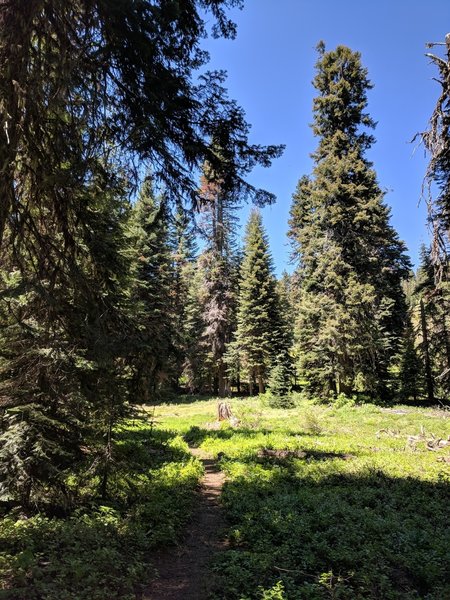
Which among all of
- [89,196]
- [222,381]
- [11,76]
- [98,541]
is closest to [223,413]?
[98,541]

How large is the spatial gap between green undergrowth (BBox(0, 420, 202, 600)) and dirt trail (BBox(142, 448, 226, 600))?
0.21m

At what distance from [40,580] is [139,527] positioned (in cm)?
252

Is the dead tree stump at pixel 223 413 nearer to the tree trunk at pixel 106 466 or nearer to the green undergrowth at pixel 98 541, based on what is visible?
the green undergrowth at pixel 98 541

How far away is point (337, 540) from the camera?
20.9 feet

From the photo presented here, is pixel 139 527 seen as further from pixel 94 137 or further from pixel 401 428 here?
pixel 401 428

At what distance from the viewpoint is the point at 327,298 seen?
2594 cm

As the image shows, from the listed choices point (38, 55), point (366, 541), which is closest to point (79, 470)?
point (366, 541)

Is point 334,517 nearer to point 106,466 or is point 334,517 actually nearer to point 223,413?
point 106,466

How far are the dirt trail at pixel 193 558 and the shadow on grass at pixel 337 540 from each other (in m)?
0.27

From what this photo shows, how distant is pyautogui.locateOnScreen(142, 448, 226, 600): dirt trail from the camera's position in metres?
5.22

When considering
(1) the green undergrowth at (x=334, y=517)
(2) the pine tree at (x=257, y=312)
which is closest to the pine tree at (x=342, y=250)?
(2) the pine tree at (x=257, y=312)

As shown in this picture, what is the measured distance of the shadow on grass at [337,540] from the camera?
5.05m

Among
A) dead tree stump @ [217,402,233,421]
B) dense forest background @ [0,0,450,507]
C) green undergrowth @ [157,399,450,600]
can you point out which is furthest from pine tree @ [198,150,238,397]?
dense forest background @ [0,0,450,507]

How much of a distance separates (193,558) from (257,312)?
2882cm
